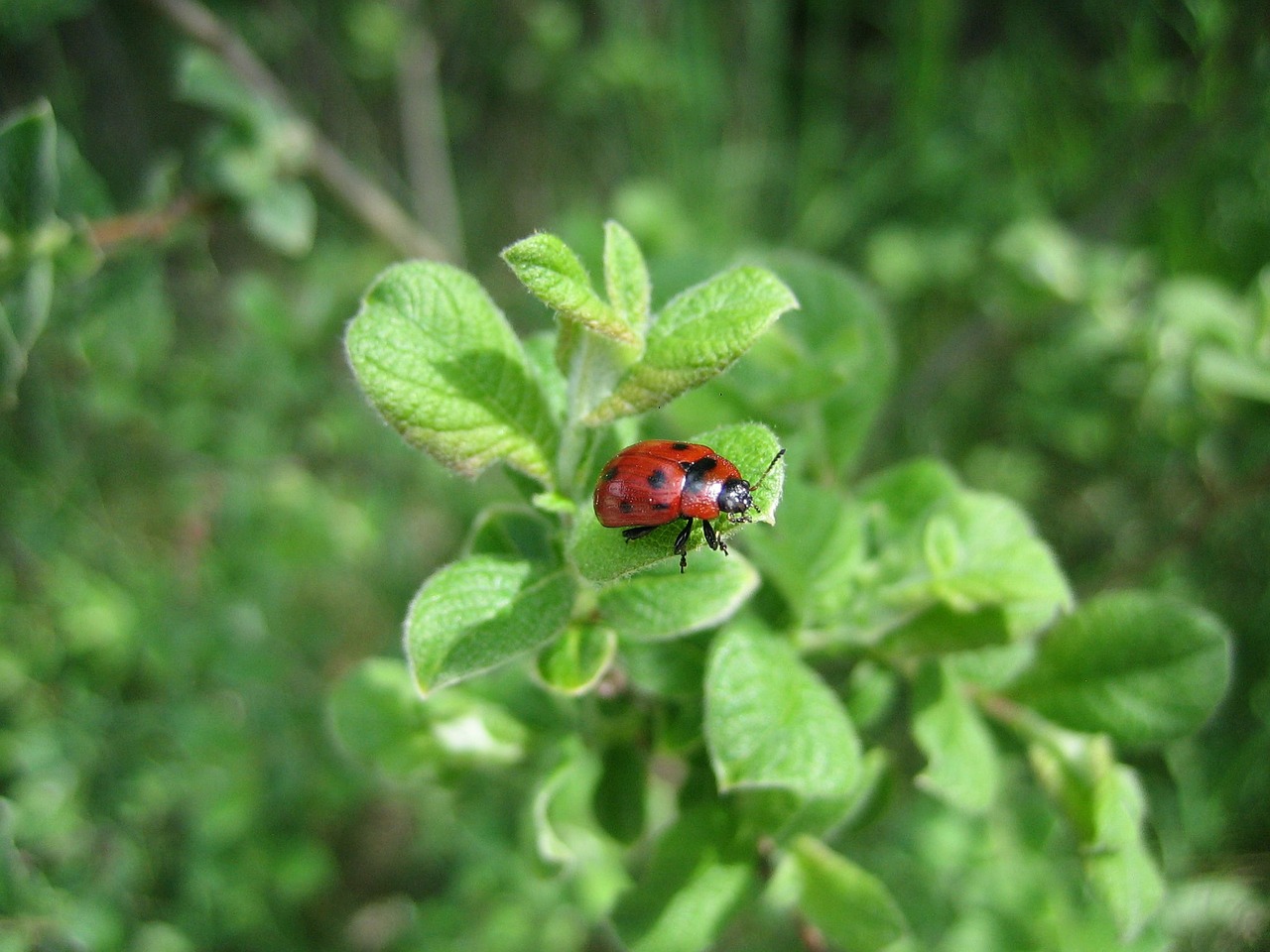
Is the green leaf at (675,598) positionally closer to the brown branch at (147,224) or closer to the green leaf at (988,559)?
the green leaf at (988,559)

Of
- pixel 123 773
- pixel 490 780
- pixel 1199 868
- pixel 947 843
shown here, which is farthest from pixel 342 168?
pixel 1199 868

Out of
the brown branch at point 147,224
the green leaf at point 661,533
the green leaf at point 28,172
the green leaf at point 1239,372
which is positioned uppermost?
the green leaf at point 28,172

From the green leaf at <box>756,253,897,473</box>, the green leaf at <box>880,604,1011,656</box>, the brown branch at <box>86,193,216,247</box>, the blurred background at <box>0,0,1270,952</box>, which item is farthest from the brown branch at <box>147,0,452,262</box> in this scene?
the green leaf at <box>880,604,1011,656</box>

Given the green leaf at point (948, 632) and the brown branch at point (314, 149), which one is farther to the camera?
the brown branch at point (314, 149)

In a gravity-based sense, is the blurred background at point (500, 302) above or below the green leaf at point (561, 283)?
below

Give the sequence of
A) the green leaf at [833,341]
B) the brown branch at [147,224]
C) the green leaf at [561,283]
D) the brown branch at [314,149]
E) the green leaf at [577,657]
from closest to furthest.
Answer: the green leaf at [561,283] < the green leaf at [577,657] < the green leaf at [833,341] < the brown branch at [147,224] < the brown branch at [314,149]

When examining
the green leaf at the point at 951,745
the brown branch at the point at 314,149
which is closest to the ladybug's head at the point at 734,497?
the green leaf at the point at 951,745
